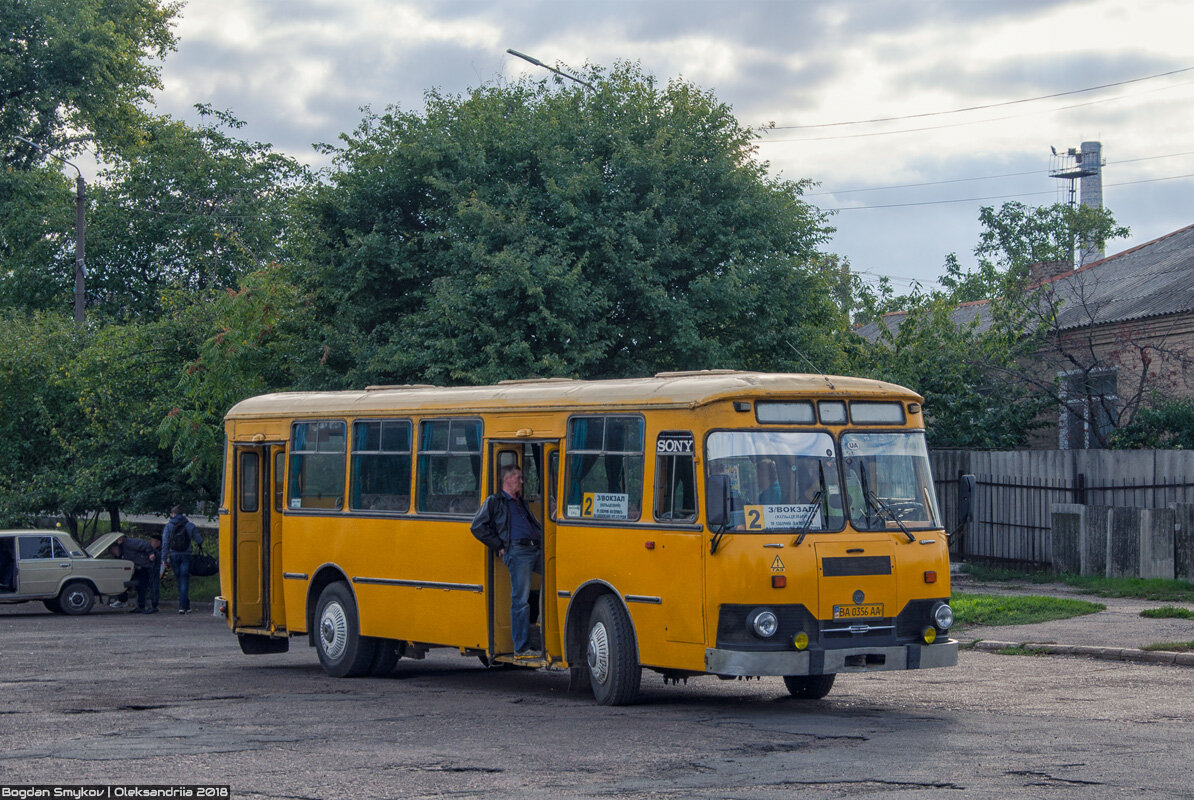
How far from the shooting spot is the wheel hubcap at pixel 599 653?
11656mm

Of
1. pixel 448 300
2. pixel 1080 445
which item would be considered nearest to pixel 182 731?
pixel 448 300

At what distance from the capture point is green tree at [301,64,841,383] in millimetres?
22672

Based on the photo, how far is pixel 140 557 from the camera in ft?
93.5

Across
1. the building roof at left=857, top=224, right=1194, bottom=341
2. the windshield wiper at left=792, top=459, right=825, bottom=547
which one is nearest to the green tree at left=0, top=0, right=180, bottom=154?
the building roof at left=857, top=224, right=1194, bottom=341

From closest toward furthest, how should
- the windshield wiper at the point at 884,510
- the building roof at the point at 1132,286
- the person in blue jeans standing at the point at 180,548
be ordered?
the windshield wiper at the point at 884,510
the person in blue jeans standing at the point at 180,548
the building roof at the point at 1132,286

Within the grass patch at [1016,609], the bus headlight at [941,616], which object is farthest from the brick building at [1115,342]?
the bus headlight at [941,616]

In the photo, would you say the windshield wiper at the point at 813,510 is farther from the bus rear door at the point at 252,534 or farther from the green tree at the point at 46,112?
the green tree at the point at 46,112

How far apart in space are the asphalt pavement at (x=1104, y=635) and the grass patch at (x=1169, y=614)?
140mm

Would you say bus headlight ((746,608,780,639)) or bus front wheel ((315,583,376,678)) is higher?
bus headlight ((746,608,780,639))

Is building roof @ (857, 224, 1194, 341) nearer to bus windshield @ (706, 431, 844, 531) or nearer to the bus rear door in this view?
the bus rear door

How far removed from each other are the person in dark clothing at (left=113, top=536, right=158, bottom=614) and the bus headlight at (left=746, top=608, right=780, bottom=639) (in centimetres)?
2017

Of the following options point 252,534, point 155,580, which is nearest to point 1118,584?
point 252,534

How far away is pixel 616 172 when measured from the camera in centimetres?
2416

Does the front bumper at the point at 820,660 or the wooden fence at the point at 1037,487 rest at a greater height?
the wooden fence at the point at 1037,487
